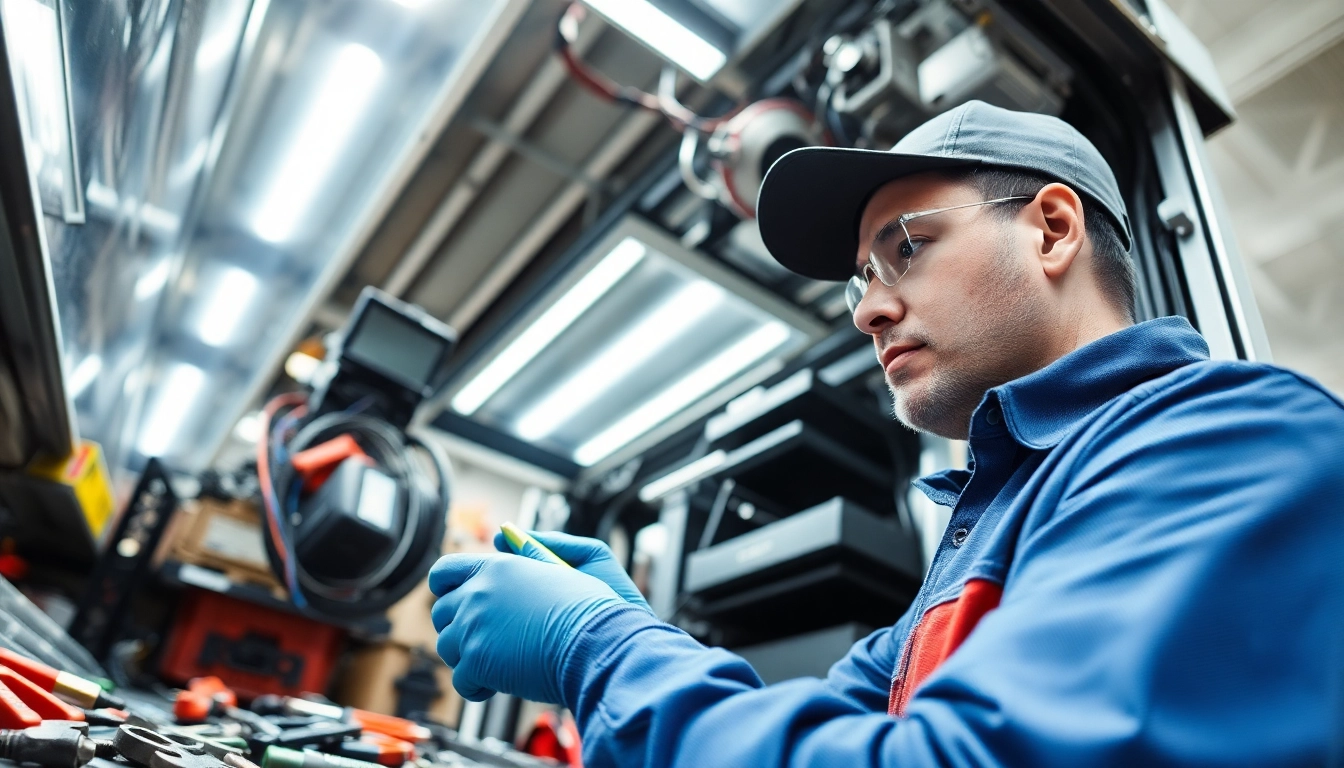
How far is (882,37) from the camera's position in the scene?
160 cm

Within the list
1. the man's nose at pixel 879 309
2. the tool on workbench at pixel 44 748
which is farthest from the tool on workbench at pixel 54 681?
the man's nose at pixel 879 309

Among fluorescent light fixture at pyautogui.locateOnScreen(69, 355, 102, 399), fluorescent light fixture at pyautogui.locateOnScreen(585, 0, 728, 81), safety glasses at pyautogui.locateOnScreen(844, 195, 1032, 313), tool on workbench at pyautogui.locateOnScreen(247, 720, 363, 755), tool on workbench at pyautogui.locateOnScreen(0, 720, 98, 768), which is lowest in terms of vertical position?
tool on workbench at pyautogui.locateOnScreen(0, 720, 98, 768)

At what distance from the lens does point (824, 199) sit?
105cm

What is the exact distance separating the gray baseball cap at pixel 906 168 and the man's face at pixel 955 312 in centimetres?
4

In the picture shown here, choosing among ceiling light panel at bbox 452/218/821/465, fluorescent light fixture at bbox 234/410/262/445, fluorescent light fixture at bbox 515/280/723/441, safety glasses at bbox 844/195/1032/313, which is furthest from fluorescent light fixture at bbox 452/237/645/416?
fluorescent light fixture at bbox 234/410/262/445

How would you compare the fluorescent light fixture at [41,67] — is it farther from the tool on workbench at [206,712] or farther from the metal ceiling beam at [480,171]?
the metal ceiling beam at [480,171]

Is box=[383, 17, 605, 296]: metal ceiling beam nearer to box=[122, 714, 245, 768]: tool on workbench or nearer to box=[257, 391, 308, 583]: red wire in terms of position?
box=[257, 391, 308, 583]: red wire

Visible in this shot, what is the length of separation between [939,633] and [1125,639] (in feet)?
0.81

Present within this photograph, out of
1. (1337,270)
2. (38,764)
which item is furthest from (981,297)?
(1337,270)

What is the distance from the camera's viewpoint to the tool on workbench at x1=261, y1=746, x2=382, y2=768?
2.76 ft

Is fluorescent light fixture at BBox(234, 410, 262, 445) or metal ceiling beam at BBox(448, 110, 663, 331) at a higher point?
metal ceiling beam at BBox(448, 110, 663, 331)

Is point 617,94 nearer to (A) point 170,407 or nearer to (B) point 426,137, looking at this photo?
(B) point 426,137

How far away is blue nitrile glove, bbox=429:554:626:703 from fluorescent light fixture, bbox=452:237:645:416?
143 centimetres

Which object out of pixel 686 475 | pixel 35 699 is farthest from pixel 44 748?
pixel 686 475
